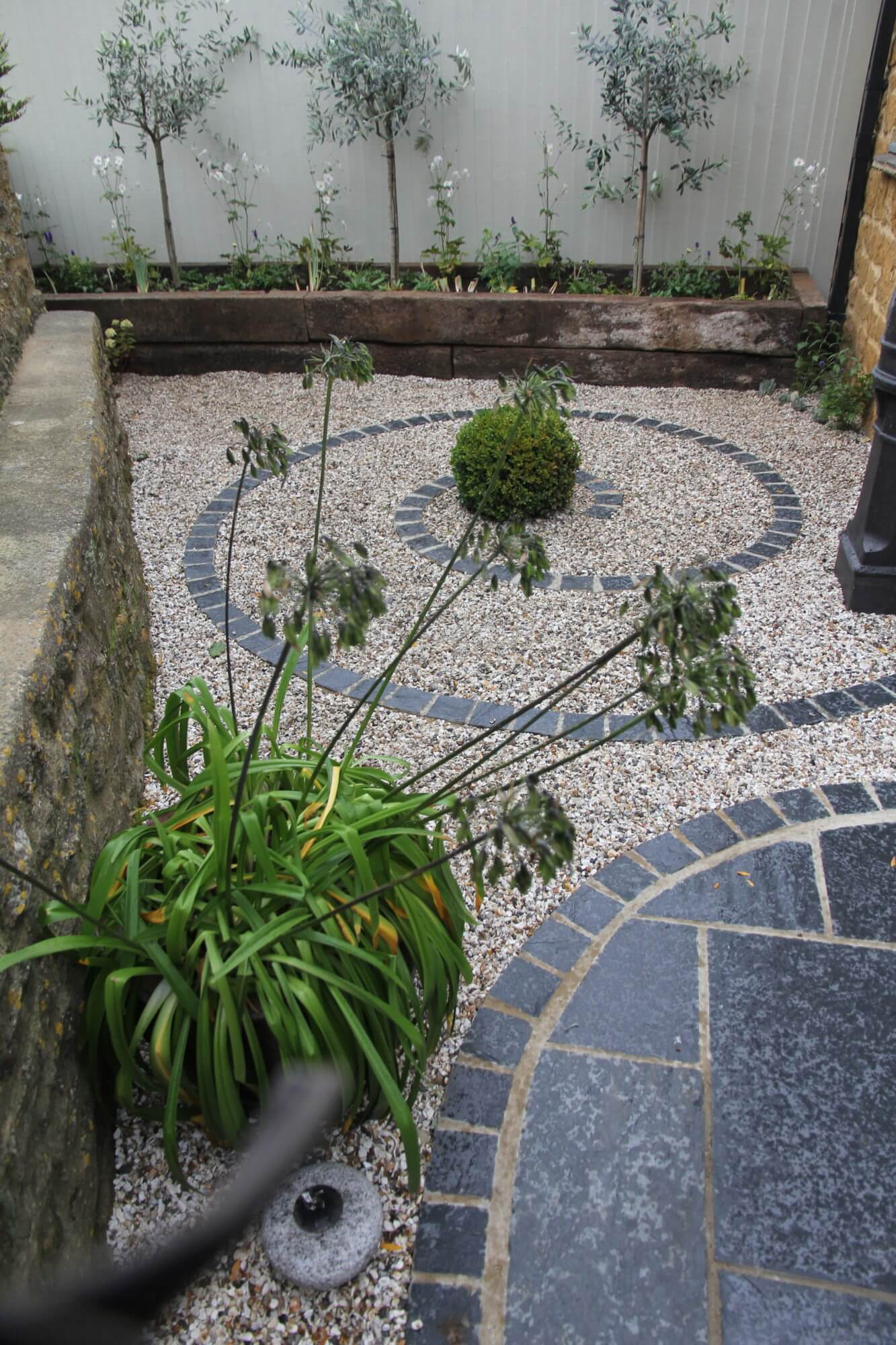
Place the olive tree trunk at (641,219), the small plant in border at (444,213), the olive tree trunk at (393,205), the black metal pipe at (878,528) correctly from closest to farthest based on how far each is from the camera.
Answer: the black metal pipe at (878,528), the olive tree trunk at (641,219), the olive tree trunk at (393,205), the small plant in border at (444,213)

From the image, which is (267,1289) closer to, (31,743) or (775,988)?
(31,743)

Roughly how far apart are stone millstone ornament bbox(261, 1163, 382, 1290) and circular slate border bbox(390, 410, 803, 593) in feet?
7.43

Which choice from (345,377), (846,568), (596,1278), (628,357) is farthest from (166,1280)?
(628,357)

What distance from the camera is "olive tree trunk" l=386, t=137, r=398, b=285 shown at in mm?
6391

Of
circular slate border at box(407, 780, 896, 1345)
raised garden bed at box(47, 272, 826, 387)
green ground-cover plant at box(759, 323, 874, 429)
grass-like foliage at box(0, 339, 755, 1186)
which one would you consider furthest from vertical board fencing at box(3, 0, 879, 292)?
grass-like foliage at box(0, 339, 755, 1186)

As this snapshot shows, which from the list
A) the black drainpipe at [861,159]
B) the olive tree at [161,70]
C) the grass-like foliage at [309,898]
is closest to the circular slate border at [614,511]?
the black drainpipe at [861,159]

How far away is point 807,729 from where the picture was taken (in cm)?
283

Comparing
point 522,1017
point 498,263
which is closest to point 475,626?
point 522,1017

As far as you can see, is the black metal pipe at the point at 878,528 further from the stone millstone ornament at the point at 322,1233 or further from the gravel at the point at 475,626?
the stone millstone ornament at the point at 322,1233

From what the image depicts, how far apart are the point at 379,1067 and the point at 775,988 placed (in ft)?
3.12

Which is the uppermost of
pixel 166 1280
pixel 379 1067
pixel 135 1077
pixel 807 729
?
pixel 166 1280

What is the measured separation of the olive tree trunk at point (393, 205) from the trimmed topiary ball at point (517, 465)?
2756 mm

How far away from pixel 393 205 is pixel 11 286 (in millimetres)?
3486

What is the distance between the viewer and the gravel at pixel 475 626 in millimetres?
1588
